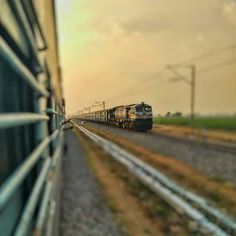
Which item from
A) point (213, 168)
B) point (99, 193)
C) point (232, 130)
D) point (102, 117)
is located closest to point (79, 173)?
point (99, 193)

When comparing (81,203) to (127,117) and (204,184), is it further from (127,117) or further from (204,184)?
(127,117)

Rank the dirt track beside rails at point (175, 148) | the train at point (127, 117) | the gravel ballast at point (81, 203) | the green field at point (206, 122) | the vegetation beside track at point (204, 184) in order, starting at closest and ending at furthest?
the green field at point (206, 122)
the train at point (127, 117)
the dirt track beside rails at point (175, 148)
the vegetation beside track at point (204, 184)
the gravel ballast at point (81, 203)

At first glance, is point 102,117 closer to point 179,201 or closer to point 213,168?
point 213,168

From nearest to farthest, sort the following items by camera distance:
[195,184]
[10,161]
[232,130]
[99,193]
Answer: [10,161] < [232,130] < [195,184] < [99,193]

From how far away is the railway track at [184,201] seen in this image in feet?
20.1

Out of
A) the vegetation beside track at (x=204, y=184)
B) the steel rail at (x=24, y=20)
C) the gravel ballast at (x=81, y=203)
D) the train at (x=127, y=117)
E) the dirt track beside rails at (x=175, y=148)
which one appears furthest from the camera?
the gravel ballast at (x=81, y=203)

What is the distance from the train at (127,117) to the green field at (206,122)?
0.60ft

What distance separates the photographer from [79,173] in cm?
1122

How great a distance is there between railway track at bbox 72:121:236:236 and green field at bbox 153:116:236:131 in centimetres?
227

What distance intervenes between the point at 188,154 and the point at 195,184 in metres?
3.02

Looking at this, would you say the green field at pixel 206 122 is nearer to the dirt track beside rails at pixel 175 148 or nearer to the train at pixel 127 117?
the train at pixel 127 117

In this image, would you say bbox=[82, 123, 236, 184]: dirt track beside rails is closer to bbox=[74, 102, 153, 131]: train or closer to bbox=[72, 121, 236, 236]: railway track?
bbox=[74, 102, 153, 131]: train

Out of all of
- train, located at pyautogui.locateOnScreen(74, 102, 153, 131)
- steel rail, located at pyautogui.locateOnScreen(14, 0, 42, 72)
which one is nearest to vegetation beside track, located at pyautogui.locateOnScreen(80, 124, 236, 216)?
train, located at pyautogui.locateOnScreen(74, 102, 153, 131)

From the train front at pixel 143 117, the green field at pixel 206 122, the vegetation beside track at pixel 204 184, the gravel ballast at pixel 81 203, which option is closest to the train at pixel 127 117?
the train front at pixel 143 117
